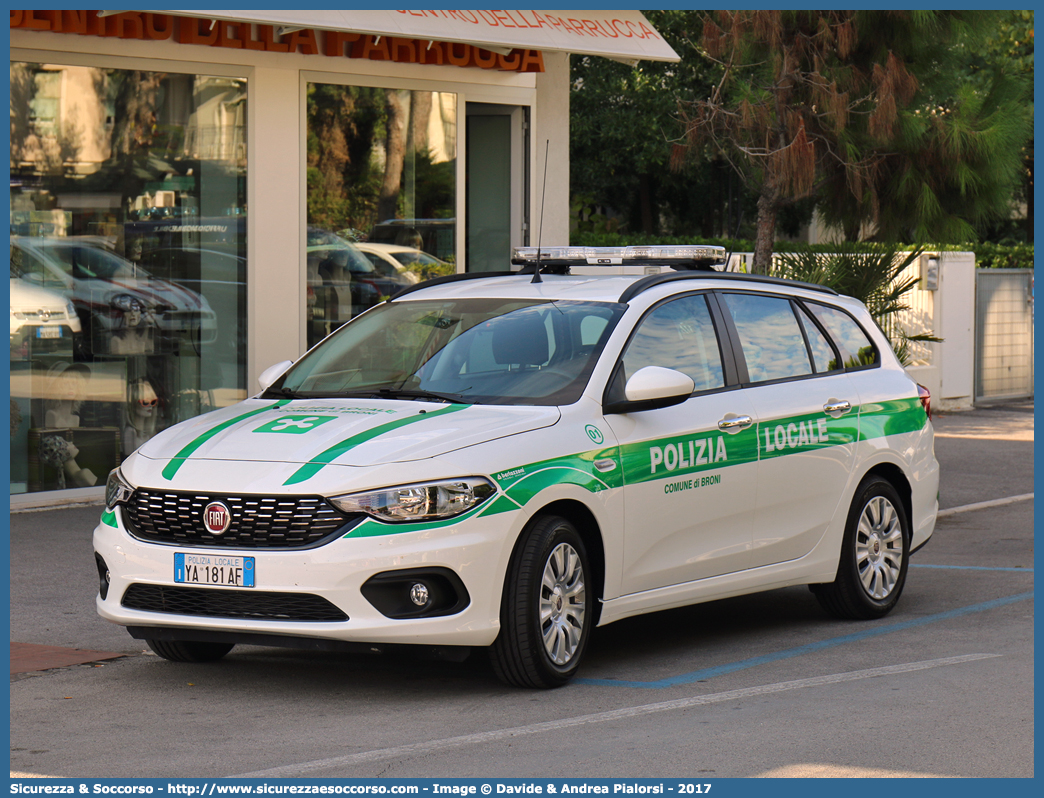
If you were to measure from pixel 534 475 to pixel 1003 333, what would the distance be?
16343 millimetres

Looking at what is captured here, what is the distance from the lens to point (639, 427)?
6.88 metres

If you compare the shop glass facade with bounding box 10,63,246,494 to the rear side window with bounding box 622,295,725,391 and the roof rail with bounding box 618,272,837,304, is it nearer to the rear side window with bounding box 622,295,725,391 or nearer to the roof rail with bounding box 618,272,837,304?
the roof rail with bounding box 618,272,837,304

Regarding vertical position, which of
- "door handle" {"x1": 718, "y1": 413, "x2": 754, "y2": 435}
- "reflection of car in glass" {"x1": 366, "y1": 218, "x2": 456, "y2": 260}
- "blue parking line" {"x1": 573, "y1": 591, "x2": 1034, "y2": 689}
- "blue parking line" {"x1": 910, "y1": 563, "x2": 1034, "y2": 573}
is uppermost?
"reflection of car in glass" {"x1": 366, "y1": 218, "x2": 456, "y2": 260}

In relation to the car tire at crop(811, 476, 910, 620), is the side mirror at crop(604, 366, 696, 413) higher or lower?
higher

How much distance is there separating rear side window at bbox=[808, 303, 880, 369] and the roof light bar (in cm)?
68

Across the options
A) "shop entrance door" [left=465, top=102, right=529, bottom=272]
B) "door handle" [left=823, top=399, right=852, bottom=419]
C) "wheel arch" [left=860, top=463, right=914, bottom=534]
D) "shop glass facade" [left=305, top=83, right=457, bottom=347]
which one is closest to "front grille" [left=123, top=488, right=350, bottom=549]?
"door handle" [left=823, top=399, right=852, bottom=419]

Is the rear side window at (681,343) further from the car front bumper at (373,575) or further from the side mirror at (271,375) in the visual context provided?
the side mirror at (271,375)

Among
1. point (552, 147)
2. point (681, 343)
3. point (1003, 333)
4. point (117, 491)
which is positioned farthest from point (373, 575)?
point (1003, 333)

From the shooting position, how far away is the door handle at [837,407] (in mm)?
7980

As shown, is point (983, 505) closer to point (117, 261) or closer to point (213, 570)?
point (117, 261)

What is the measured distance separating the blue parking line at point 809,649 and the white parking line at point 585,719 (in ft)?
1.10

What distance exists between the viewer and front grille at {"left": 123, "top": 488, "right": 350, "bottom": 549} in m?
6.01

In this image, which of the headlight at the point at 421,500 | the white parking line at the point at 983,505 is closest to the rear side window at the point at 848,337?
the headlight at the point at 421,500

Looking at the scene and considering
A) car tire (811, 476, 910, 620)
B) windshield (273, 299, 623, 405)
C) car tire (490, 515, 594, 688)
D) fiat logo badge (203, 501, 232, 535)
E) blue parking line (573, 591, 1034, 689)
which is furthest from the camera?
car tire (811, 476, 910, 620)
